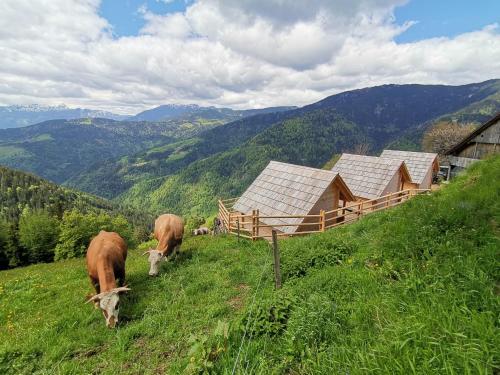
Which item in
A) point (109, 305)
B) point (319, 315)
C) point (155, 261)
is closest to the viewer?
point (319, 315)

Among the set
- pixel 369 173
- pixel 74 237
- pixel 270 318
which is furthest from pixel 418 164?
pixel 74 237

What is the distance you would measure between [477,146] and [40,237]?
63.0m

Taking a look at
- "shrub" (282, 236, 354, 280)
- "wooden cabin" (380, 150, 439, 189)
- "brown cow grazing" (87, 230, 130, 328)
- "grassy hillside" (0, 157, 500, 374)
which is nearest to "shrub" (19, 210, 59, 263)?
"grassy hillside" (0, 157, 500, 374)

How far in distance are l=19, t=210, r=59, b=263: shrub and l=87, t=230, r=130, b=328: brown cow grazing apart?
42.1 m

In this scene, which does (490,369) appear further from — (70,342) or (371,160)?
(371,160)

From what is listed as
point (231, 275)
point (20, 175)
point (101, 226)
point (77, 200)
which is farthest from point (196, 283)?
point (20, 175)

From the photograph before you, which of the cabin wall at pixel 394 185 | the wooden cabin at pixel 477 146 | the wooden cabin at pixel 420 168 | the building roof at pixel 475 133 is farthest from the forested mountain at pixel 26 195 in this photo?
the building roof at pixel 475 133

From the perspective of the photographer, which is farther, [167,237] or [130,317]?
[167,237]

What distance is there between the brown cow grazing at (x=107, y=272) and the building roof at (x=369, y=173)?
Answer: 2246 cm

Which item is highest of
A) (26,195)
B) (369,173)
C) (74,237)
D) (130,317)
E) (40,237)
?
(369,173)

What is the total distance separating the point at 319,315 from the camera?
202 inches

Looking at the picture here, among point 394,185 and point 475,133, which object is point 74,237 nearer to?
point 394,185

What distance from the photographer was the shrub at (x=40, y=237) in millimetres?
43656

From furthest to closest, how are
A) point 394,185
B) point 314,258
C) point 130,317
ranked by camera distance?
1. point 394,185
2. point 314,258
3. point 130,317
